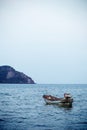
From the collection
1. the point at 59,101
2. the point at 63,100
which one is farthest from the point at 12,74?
the point at 63,100

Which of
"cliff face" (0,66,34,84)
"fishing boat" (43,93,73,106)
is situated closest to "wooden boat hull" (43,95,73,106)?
"fishing boat" (43,93,73,106)

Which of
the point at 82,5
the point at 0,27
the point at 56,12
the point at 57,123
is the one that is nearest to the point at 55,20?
the point at 56,12

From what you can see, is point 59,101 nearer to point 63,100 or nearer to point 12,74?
point 63,100

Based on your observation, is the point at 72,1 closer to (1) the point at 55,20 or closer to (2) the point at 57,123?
(1) the point at 55,20

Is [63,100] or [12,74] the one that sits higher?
Result: [12,74]

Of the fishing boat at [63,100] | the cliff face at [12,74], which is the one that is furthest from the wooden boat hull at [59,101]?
the cliff face at [12,74]

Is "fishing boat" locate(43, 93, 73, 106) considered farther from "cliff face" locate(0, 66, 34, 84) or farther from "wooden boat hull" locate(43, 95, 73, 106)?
"cliff face" locate(0, 66, 34, 84)

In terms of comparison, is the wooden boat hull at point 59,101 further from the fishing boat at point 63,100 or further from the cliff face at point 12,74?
the cliff face at point 12,74

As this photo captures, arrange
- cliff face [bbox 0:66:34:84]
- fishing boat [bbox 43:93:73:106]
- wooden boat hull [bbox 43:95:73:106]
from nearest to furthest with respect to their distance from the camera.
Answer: cliff face [bbox 0:66:34:84], fishing boat [bbox 43:93:73:106], wooden boat hull [bbox 43:95:73:106]

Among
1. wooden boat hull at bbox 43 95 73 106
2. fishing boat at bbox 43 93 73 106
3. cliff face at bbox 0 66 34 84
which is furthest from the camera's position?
wooden boat hull at bbox 43 95 73 106

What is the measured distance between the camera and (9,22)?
654 centimetres

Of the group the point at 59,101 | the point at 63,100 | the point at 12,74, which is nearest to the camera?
the point at 63,100

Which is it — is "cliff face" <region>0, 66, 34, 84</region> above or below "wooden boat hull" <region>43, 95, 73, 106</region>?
above

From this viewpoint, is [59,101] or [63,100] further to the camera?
[59,101]
